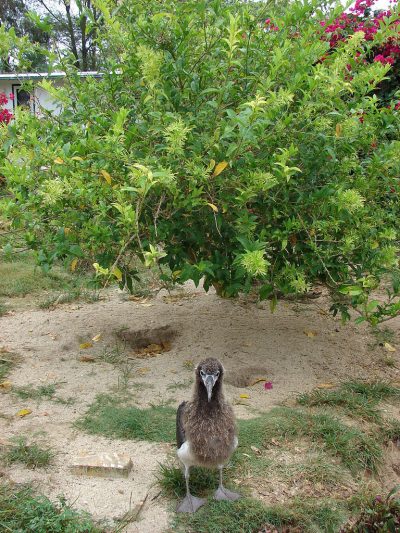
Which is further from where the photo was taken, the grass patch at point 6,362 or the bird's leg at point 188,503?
the grass patch at point 6,362

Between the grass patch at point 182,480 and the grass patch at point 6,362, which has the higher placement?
the grass patch at point 6,362

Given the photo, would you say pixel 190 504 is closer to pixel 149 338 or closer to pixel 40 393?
Answer: pixel 40 393

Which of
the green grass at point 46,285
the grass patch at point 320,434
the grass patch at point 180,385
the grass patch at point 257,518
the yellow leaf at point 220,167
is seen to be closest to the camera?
the grass patch at point 257,518

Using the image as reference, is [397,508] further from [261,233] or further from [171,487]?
[261,233]

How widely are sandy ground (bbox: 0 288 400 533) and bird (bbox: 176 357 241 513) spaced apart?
0.29 meters

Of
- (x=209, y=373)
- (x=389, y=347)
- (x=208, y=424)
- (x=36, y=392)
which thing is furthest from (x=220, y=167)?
(x=389, y=347)

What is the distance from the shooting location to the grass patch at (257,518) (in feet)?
9.87

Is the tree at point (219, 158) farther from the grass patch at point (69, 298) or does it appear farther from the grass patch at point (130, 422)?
the grass patch at point (69, 298)

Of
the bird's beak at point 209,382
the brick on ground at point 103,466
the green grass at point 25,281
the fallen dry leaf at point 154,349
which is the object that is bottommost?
the brick on ground at point 103,466

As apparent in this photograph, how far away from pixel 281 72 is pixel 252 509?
2.63m

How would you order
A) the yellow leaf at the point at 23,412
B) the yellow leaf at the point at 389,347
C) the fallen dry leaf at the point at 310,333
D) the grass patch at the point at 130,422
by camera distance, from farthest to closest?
the fallen dry leaf at the point at 310,333
the yellow leaf at the point at 389,347
the yellow leaf at the point at 23,412
the grass patch at the point at 130,422

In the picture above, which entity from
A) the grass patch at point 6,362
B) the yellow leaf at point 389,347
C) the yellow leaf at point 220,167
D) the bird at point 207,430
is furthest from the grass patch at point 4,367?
the yellow leaf at point 389,347

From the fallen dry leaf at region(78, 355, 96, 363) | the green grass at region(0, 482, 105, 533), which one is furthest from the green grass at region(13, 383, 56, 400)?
the green grass at region(0, 482, 105, 533)

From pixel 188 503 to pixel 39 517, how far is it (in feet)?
2.61
